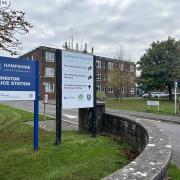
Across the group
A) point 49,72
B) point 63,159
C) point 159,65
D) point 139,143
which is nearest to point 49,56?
point 49,72

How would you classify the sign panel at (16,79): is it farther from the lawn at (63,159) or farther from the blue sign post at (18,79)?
the lawn at (63,159)

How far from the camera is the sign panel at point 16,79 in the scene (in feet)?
26.2

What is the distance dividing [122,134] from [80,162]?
3477 mm

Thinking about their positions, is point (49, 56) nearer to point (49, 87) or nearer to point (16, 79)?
point (49, 87)

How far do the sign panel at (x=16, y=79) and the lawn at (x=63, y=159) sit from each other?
141 centimetres

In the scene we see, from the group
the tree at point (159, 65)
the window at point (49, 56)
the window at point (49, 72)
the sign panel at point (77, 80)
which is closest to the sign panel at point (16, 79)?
the sign panel at point (77, 80)

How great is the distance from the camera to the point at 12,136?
11242 mm

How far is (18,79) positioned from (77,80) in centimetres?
242

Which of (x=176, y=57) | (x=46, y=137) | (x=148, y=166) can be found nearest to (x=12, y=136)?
(x=46, y=137)

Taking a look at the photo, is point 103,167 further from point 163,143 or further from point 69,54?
point 69,54

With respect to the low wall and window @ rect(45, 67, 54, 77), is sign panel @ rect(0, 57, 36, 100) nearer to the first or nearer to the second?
the low wall

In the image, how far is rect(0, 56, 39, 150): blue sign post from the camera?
26.2 feet

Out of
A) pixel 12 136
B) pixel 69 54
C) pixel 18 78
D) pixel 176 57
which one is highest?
pixel 176 57

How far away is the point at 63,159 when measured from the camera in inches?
286
